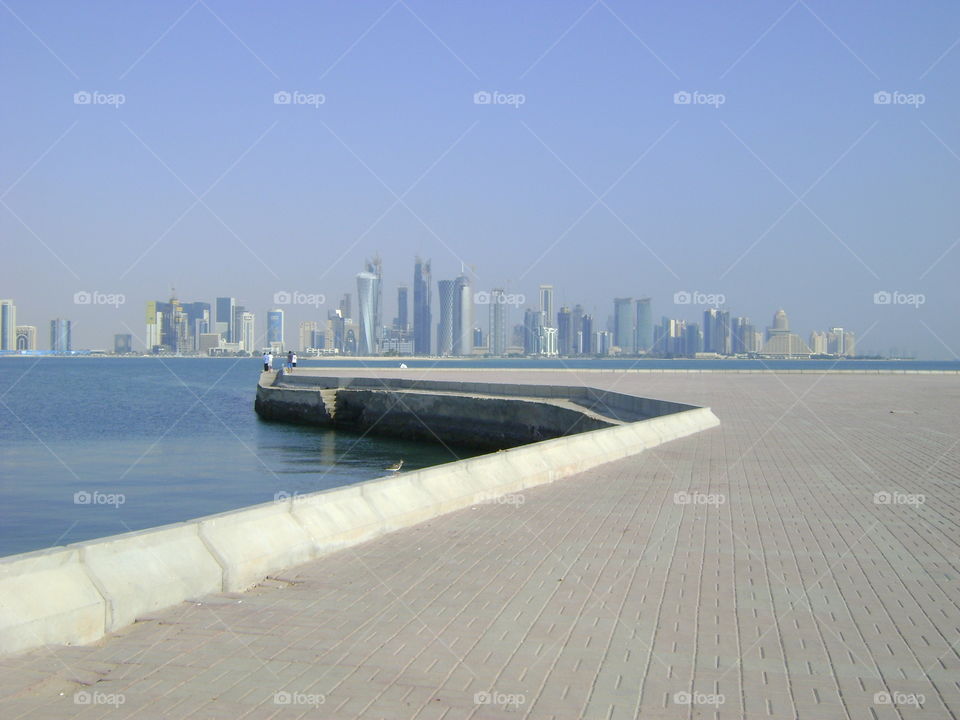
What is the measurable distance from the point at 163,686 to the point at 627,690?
2106 millimetres

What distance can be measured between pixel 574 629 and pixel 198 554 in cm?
241

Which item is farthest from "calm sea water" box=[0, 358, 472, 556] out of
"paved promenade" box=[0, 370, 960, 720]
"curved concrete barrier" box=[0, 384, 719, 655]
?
"paved promenade" box=[0, 370, 960, 720]

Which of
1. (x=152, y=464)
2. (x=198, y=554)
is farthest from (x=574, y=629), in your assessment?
(x=152, y=464)

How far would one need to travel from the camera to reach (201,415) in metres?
46.8

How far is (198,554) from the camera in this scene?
5930 mm

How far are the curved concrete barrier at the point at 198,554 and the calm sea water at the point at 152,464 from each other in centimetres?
845

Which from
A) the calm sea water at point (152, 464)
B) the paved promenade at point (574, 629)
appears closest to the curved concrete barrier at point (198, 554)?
the paved promenade at point (574, 629)

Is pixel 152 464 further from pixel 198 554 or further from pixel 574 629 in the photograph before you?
pixel 574 629

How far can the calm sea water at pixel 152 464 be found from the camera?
17562mm

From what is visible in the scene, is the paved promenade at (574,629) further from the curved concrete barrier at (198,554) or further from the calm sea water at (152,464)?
the calm sea water at (152,464)

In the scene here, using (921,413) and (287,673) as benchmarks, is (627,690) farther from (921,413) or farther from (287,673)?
(921,413)

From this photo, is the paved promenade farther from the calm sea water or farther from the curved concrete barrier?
the calm sea water

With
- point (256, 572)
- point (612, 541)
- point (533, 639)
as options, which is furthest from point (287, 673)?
point (612, 541)

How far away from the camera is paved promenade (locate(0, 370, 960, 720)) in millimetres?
4172
